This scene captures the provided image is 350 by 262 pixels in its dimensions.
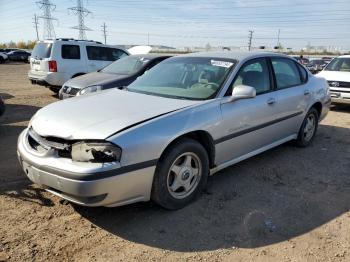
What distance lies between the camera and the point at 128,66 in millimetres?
9055

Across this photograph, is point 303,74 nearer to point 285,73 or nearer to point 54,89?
point 285,73

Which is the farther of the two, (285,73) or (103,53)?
(103,53)

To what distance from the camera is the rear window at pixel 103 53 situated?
39.4 feet

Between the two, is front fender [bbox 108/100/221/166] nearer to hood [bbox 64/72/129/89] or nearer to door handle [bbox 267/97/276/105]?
door handle [bbox 267/97/276/105]

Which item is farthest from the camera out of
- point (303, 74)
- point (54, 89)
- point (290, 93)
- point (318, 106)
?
point (54, 89)

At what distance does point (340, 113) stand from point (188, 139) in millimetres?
7148

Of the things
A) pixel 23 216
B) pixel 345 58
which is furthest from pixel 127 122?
pixel 345 58

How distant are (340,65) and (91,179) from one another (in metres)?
9.69

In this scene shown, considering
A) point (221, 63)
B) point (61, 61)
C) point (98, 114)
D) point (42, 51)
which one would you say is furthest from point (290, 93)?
point (42, 51)

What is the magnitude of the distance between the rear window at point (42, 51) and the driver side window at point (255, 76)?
811 centimetres

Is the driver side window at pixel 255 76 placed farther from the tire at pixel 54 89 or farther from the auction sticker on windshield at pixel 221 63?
the tire at pixel 54 89

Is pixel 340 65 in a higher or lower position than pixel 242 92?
lower

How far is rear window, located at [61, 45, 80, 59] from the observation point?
444 inches

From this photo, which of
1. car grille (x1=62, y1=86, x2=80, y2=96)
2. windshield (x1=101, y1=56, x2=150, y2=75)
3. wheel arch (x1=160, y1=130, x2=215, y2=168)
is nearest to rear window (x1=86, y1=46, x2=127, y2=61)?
windshield (x1=101, y1=56, x2=150, y2=75)
